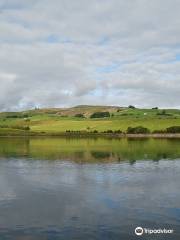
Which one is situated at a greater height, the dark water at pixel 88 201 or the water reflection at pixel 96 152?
the water reflection at pixel 96 152

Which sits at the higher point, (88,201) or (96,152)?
(96,152)

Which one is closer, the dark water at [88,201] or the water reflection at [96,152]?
the dark water at [88,201]

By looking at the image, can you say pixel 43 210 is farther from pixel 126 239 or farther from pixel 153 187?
pixel 153 187

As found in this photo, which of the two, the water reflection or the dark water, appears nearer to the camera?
the dark water

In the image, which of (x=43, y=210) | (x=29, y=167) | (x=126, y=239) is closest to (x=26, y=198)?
(x=43, y=210)

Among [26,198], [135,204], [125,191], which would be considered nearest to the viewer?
[135,204]

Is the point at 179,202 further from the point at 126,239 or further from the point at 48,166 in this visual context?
the point at 48,166

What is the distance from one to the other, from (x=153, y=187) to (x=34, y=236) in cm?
2210

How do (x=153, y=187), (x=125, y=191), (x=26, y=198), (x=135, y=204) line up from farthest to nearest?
(x=153, y=187) < (x=125, y=191) < (x=26, y=198) < (x=135, y=204)

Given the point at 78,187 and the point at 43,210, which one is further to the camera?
the point at 78,187

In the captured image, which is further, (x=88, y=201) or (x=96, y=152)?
(x=96, y=152)

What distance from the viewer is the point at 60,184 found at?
168ft

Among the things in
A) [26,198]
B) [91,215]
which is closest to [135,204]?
[91,215]

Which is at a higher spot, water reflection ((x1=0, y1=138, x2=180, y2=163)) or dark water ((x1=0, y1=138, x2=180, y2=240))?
water reflection ((x1=0, y1=138, x2=180, y2=163))
